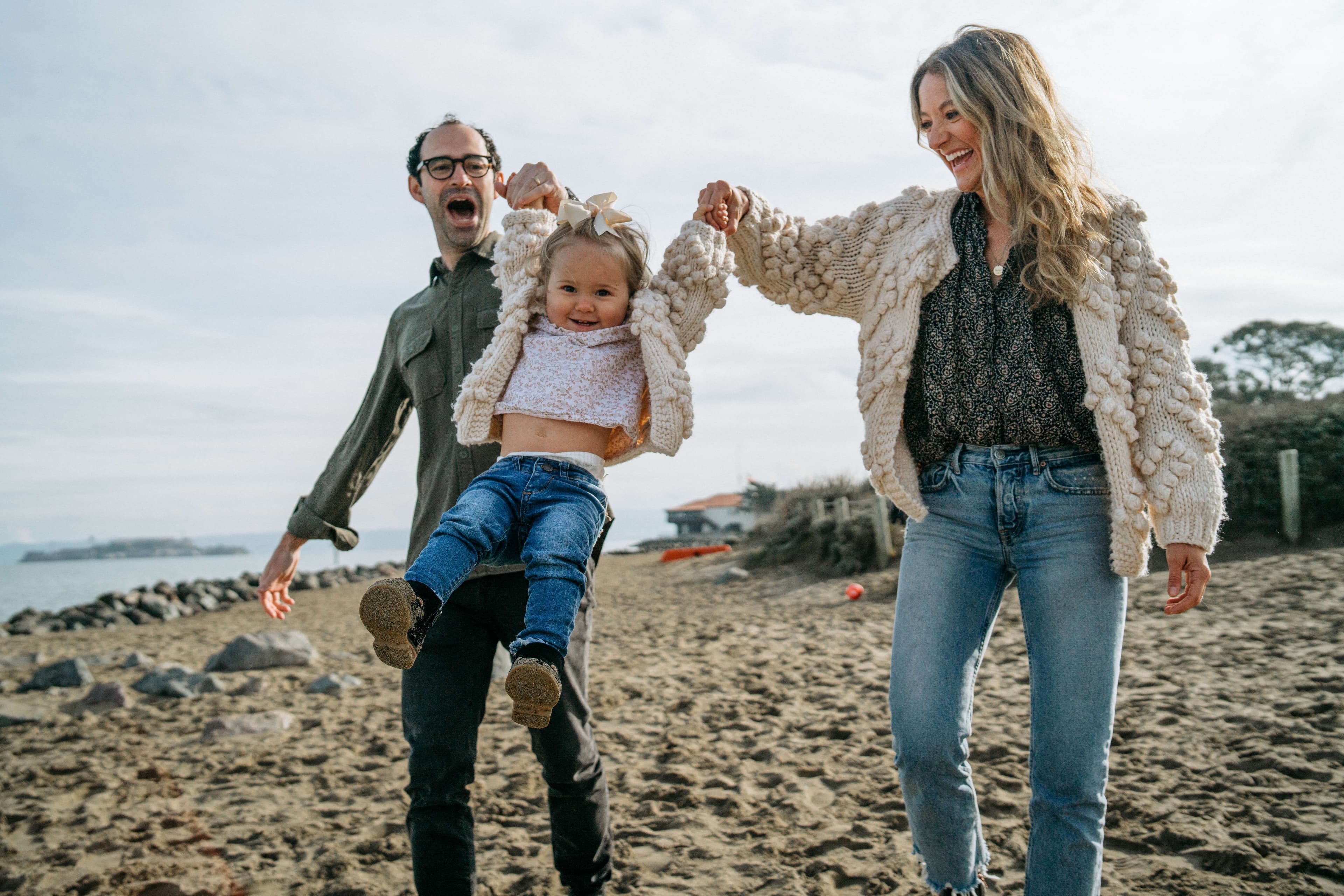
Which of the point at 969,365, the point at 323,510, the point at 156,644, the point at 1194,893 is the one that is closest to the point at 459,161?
the point at 323,510

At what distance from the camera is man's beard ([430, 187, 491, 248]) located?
3.18 m

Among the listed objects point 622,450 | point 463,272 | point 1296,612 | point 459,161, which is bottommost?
point 1296,612

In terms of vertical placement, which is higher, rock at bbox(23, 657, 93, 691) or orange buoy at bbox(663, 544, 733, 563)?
orange buoy at bbox(663, 544, 733, 563)

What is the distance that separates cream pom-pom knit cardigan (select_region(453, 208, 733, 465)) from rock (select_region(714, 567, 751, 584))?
14.1 m

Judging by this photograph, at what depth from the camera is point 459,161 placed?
3.15m

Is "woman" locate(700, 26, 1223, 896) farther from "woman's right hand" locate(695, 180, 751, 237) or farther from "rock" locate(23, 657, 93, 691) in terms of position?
"rock" locate(23, 657, 93, 691)

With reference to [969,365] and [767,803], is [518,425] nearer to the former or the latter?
[969,365]

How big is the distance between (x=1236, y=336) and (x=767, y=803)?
73.9 ft

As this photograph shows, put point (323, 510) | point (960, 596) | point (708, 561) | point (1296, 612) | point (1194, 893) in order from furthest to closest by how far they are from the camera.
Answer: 1. point (708, 561)
2. point (1296, 612)
3. point (323, 510)
4. point (1194, 893)
5. point (960, 596)

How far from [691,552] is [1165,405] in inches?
958

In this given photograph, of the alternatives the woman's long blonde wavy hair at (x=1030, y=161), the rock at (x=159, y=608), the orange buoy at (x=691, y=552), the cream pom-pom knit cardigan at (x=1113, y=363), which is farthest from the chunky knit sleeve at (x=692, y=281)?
the orange buoy at (x=691, y=552)

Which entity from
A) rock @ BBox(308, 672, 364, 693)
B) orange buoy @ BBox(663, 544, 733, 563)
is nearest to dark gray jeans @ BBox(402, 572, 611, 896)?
rock @ BBox(308, 672, 364, 693)

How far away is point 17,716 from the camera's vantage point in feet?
23.7

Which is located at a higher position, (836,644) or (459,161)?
(459,161)
